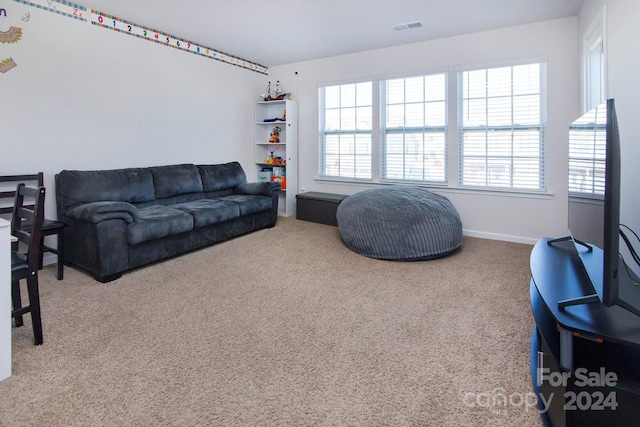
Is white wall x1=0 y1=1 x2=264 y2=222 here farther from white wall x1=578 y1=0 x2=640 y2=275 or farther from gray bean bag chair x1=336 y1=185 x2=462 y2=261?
white wall x1=578 y1=0 x2=640 y2=275

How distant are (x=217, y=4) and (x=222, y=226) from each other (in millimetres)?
2374

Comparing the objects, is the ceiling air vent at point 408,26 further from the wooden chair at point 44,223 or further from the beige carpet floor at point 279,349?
the wooden chair at point 44,223

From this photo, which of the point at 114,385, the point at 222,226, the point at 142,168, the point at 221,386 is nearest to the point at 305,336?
the point at 221,386

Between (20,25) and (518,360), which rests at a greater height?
(20,25)

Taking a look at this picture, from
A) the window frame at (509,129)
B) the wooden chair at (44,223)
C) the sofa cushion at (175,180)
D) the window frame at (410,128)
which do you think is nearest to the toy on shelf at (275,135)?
the sofa cushion at (175,180)

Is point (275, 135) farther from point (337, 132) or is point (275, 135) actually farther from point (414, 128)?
point (414, 128)

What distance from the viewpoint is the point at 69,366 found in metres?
1.89

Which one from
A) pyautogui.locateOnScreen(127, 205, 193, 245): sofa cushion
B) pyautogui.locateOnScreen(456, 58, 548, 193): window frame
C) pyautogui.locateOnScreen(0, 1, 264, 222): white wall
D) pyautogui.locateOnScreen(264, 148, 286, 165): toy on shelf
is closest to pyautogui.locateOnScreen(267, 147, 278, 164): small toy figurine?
pyautogui.locateOnScreen(264, 148, 286, 165): toy on shelf

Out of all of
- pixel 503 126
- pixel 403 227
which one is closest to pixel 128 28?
pixel 403 227

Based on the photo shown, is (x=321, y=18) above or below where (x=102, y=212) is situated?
above

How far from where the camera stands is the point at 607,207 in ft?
4.02

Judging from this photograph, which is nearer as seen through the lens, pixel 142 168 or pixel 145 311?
pixel 145 311

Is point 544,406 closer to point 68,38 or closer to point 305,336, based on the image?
point 305,336

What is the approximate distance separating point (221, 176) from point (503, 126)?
3735 millimetres
